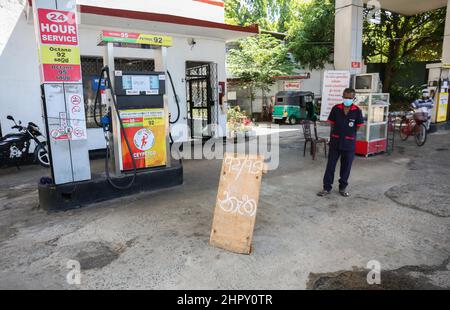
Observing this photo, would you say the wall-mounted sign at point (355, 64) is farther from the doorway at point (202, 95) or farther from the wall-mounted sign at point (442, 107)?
the wall-mounted sign at point (442, 107)

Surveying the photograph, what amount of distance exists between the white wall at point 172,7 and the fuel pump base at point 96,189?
5.31 meters

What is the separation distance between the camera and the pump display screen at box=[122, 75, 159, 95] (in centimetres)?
537

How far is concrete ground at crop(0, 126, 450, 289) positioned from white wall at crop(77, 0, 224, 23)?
5.18 metres

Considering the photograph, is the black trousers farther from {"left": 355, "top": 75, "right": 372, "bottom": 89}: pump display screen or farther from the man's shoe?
{"left": 355, "top": 75, "right": 372, "bottom": 89}: pump display screen

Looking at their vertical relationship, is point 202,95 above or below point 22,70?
below

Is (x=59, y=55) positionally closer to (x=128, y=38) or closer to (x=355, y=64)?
(x=128, y=38)

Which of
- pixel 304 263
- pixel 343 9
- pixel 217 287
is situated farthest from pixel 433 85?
pixel 217 287

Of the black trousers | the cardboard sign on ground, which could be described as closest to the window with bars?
the black trousers

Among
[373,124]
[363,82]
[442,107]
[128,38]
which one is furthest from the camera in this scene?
[442,107]

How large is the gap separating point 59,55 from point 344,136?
173 inches

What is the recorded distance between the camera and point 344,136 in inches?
208

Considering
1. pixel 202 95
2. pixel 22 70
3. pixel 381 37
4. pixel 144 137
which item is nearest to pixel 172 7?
pixel 202 95
